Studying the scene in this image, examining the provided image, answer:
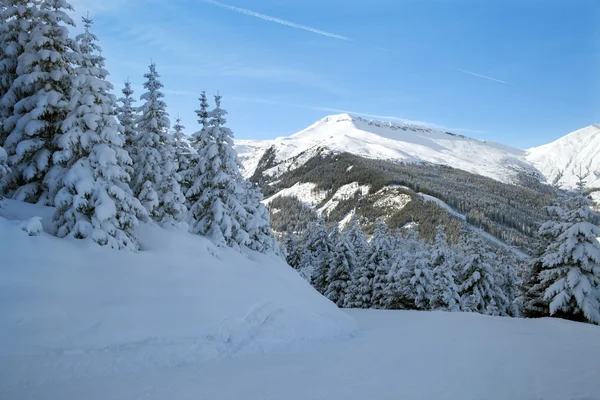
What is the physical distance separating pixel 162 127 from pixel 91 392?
1508cm

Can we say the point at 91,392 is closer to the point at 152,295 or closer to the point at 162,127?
the point at 152,295

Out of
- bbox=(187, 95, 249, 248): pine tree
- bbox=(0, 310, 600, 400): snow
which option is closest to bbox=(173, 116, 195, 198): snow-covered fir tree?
bbox=(187, 95, 249, 248): pine tree

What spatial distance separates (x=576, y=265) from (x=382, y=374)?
1634cm

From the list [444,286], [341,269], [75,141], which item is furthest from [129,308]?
[341,269]

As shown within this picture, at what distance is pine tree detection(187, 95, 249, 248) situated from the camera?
21.1 meters

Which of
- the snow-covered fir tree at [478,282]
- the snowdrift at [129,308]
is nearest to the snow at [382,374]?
the snowdrift at [129,308]

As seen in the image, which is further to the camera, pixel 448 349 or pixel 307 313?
pixel 307 313

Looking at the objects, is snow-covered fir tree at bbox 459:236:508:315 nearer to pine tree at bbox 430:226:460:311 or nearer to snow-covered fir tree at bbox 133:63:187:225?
pine tree at bbox 430:226:460:311

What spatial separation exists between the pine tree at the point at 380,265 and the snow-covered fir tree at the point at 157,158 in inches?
867

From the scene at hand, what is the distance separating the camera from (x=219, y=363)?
10.5 m

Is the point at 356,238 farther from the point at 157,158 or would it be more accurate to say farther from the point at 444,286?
the point at 157,158

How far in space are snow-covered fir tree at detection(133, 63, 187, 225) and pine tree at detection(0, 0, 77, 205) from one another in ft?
14.0

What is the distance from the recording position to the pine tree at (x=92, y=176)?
Result: 12.5m

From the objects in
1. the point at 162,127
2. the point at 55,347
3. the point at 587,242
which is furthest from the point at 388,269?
the point at 55,347
